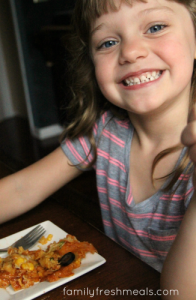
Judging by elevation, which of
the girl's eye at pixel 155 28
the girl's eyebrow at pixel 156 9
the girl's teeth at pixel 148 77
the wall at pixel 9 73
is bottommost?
the wall at pixel 9 73

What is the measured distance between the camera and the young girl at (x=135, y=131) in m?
0.87

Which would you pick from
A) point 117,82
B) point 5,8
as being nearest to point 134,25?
point 117,82

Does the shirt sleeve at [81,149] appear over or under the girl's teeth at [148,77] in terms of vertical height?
under

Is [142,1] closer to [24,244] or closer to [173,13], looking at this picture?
[173,13]

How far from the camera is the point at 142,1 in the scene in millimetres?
848

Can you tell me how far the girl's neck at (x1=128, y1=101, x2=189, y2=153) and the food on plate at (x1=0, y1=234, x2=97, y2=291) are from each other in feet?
1.44

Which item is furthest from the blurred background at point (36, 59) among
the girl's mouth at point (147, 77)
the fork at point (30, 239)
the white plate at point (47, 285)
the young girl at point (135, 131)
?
the white plate at point (47, 285)

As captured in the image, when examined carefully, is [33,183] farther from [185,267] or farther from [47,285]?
[185,267]

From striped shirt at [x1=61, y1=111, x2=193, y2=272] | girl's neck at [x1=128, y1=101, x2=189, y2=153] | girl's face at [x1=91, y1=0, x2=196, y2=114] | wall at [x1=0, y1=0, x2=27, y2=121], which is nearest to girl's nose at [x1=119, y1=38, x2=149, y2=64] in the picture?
girl's face at [x1=91, y1=0, x2=196, y2=114]

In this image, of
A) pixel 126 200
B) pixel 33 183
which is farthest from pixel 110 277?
pixel 33 183

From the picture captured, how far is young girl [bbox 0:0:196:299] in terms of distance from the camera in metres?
0.87

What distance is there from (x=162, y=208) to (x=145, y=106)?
0.29m

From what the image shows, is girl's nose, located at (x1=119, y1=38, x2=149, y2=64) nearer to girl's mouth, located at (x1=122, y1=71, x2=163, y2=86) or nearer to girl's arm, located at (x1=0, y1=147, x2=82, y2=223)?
girl's mouth, located at (x1=122, y1=71, x2=163, y2=86)

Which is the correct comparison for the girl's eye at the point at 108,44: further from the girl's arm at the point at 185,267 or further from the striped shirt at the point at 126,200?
the girl's arm at the point at 185,267
